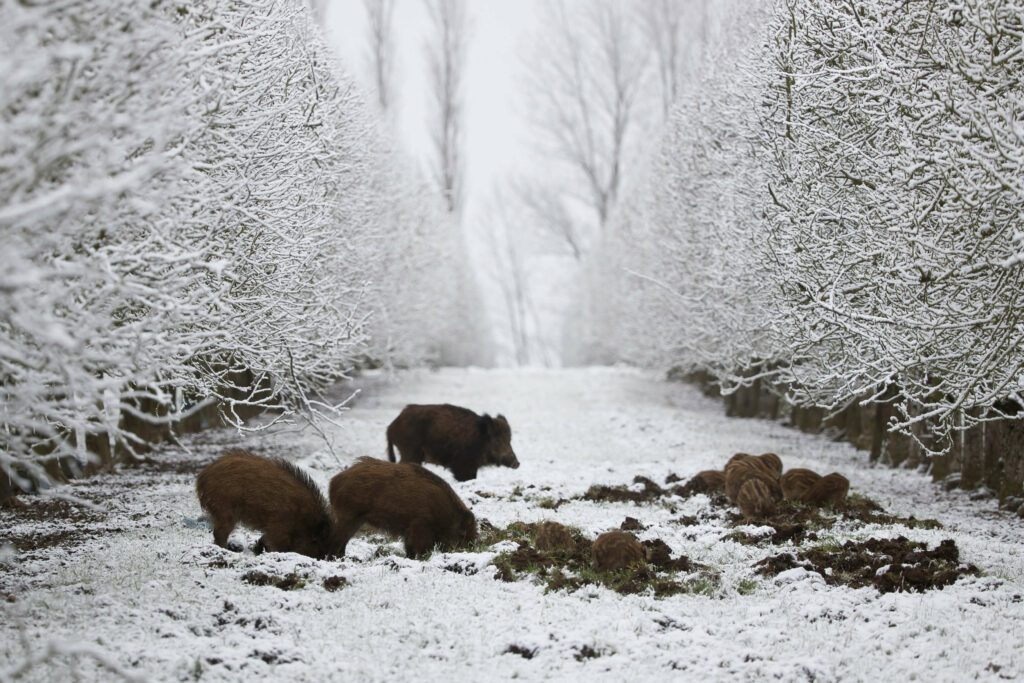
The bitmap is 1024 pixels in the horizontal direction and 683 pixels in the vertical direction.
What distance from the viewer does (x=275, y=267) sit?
11.3m

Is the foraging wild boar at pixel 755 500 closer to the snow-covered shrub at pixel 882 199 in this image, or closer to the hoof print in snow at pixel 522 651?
the snow-covered shrub at pixel 882 199

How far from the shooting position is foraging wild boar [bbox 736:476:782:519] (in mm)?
9867

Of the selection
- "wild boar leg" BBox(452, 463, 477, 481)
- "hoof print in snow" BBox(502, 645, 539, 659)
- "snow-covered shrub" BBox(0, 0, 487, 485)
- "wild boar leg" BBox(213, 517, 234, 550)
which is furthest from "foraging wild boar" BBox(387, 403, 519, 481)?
"hoof print in snow" BBox(502, 645, 539, 659)

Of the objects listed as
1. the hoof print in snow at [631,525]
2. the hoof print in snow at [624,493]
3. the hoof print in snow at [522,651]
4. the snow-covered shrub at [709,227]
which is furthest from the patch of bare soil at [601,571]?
the snow-covered shrub at [709,227]

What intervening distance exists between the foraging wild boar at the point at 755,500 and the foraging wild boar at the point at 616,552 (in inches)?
89.5

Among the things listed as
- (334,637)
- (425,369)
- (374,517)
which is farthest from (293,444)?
(425,369)

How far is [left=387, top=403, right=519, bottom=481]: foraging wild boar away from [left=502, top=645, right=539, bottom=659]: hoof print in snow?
5914 mm

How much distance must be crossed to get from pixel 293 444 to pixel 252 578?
9759mm

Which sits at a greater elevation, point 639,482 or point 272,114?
point 272,114

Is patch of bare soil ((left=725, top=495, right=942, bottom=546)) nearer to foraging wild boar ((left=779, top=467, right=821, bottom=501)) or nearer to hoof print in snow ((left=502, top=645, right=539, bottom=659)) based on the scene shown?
foraging wild boar ((left=779, top=467, right=821, bottom=501))

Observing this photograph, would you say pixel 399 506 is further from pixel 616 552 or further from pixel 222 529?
pixel 616 552

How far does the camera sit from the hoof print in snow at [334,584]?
281 inches

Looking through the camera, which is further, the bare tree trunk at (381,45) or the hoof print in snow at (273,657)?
the bare tree trunk at (381,45)

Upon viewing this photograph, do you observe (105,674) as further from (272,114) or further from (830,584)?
(272,114)
